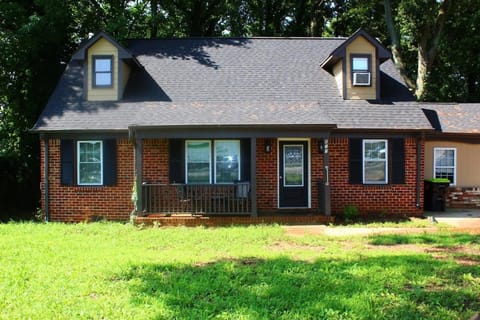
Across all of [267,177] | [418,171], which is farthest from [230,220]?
[418,171]

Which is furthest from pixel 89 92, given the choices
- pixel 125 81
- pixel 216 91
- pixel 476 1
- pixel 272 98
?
pixel 476 1

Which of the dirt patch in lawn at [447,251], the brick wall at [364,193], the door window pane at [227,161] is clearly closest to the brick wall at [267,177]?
the door window pane at [227,161]

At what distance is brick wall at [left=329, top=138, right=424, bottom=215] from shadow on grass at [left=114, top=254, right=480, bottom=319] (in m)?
5.68

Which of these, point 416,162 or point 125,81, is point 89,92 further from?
point 416,162

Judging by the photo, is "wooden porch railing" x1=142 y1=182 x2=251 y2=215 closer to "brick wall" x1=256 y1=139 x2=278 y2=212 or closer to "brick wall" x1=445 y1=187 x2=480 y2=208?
"brick wall" x1=256 y1=139 x2=278 y2=212

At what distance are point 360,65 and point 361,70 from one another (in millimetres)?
177

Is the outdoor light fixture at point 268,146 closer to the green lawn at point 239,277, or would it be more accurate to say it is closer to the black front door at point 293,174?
the black front door at point 293,174

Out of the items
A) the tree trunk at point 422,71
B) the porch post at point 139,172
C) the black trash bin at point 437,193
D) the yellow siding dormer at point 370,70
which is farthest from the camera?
the tree trunk at point 422,71

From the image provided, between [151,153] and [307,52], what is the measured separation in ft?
24.0

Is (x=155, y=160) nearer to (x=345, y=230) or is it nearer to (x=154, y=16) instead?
(x=345, y=230)

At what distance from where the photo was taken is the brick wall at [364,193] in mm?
13289

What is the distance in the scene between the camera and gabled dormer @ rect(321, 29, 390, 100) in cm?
1436

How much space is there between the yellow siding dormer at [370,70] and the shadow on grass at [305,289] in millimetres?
7840

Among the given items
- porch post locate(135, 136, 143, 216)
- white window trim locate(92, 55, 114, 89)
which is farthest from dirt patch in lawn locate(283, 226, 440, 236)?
white window trim locate(92, 55, 114, 89)
